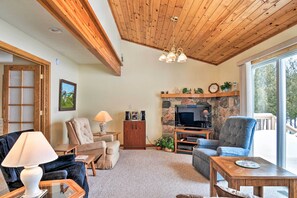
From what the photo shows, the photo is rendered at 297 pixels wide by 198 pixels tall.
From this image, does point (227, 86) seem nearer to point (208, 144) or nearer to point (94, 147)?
point (208, 144)

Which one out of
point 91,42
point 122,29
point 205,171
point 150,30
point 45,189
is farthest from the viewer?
point 122,29

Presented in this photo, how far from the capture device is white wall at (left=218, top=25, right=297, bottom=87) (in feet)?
9.40

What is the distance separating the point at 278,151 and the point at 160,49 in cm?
391

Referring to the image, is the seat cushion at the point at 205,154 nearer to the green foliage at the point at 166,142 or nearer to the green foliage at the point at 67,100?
the green foliage at the point at 166,142

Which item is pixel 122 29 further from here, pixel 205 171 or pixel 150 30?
pixel 205 171

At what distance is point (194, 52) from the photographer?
5141mm

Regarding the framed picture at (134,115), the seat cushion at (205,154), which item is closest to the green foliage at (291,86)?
the seat cushion at (205,154)

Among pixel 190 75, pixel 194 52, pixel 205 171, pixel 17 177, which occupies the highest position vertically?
pixel 194 52

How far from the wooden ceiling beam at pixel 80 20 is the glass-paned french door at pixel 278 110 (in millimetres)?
2998

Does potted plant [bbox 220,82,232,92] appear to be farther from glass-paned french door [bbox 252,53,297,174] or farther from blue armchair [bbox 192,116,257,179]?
blue armchair [bbox 192,116,257,179]

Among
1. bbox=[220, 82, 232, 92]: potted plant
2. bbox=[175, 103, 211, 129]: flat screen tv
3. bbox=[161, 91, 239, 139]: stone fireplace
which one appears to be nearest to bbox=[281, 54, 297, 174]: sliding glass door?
bbox=[220, 82, 232, 92]: potted plant

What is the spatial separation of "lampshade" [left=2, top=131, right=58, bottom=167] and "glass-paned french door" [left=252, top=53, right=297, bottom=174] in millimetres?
3337

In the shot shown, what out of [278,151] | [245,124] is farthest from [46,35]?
[278,151]

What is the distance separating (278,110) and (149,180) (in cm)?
243
